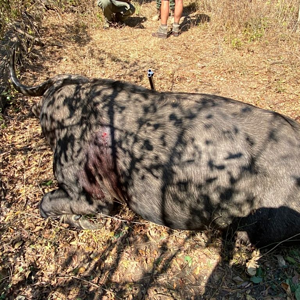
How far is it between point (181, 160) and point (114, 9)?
244 inches

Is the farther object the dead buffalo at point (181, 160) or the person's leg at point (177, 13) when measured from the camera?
the person's leg at point (177, 13)

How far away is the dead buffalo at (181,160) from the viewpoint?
96.4 inches

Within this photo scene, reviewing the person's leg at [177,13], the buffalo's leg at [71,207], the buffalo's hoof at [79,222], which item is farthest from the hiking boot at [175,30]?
the buffalo's hoof at [79,222]

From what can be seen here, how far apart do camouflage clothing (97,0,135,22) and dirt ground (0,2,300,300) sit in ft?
5.74

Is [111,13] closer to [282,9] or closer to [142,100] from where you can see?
[282,9]

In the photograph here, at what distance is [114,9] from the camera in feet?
23.9

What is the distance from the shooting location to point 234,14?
655cm

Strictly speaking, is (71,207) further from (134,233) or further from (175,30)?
(175,30)

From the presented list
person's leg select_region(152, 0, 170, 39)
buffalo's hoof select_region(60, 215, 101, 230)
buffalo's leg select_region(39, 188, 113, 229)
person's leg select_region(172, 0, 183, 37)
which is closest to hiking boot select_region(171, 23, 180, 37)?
person's leg select_region(172, 0, 183, 37)

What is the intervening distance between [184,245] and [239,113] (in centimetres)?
154

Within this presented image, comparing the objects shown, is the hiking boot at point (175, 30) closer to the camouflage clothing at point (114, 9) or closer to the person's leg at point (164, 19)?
the person's leg at point (164, 19)

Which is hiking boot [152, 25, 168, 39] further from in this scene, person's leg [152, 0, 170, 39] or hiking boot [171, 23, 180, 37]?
hiking boot [171, 23, 180, 37]

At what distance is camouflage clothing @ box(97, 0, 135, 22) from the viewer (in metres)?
7.17

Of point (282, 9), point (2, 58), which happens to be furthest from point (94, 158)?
point (282, 9)
